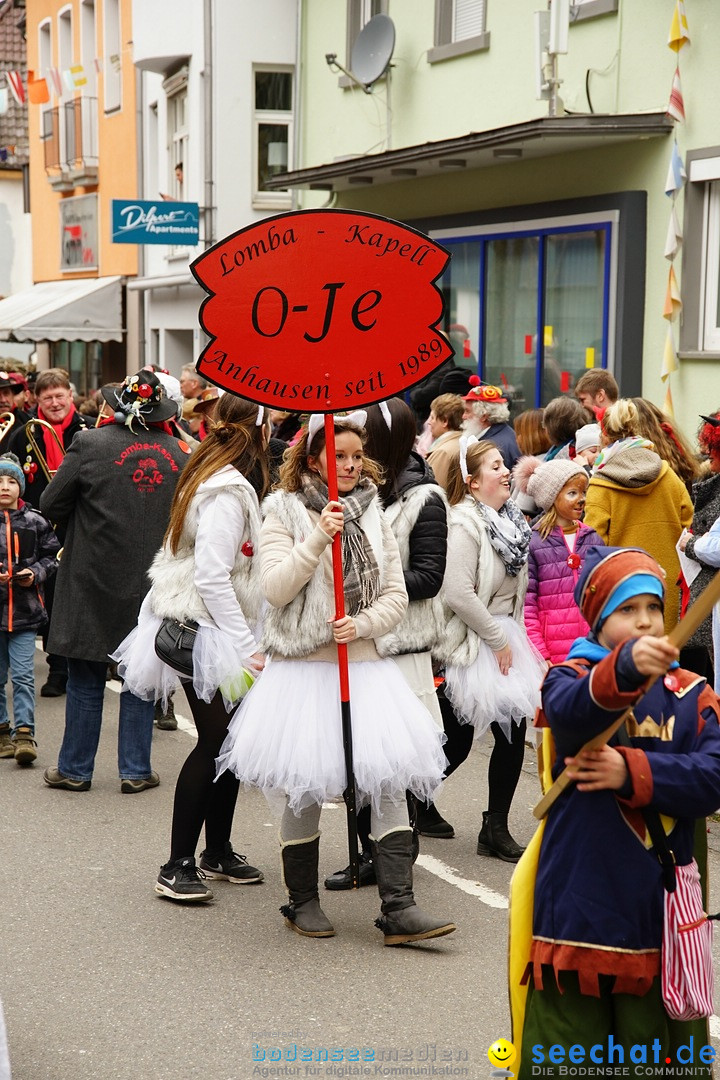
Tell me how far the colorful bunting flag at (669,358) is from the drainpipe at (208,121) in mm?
10784

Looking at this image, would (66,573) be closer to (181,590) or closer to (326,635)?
(181,590)

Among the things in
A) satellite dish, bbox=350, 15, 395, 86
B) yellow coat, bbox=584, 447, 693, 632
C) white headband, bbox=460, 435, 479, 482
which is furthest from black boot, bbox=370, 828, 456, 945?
satellite dish, bbox=350, 15, 395, 86

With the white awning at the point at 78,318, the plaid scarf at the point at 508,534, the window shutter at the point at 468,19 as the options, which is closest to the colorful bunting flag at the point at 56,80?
the white awning at the point at 78,318

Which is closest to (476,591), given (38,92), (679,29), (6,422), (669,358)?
(6,422)

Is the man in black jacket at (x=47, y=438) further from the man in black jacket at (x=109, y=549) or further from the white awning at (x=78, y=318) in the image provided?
the white awning at (x=78, y=318)

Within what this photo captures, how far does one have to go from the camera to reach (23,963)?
4980 millimetres

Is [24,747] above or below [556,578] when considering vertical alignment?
below

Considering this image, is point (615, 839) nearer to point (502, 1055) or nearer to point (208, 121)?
point (502, 1055)

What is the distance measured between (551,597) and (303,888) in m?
1.82

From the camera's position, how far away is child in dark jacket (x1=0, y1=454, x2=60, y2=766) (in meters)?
7.96

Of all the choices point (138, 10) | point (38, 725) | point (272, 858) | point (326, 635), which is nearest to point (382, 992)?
point (326, 635)

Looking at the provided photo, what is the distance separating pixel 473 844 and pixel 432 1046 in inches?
83.9

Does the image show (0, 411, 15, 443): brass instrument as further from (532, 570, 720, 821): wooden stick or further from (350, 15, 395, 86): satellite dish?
(532, 570, 720, 821): wooden stick

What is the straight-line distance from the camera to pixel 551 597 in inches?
249
